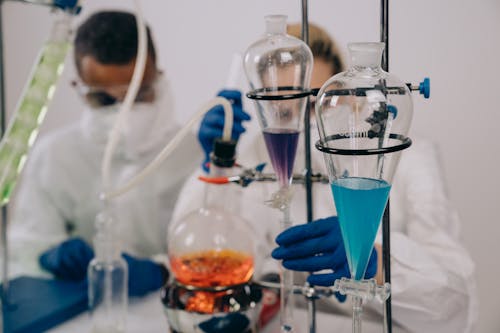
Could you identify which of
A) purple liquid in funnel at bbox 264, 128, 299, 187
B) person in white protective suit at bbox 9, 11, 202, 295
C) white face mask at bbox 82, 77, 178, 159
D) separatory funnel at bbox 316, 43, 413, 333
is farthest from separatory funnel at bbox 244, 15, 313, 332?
white face mask at bbox 82, 77, 178, 159

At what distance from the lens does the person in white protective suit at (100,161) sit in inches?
73.5

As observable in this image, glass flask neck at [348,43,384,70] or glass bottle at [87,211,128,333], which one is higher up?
glass flask neck at [348,43,384,70]

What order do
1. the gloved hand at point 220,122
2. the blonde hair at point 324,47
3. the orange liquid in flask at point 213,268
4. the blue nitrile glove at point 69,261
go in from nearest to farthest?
the orange liquid in flask at point 213,268 → the gloved hand at point 220,122 → the blue nitrile glove at point 69,261 → the blonde hair at point 324,47

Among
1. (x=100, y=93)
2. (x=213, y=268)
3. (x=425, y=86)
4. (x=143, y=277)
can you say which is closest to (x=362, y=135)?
(x=425, y=86)

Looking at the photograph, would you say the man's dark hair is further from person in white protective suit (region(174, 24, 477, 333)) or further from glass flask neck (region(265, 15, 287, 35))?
glass flask neck (region(265, 15, 287, 35))

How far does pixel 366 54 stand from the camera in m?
0.63

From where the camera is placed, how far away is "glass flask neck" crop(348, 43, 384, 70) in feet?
2.04

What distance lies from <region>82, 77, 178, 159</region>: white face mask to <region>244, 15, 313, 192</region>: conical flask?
1.24 metres

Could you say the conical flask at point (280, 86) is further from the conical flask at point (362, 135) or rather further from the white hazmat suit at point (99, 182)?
the white hazmat suit at point (99, 182)

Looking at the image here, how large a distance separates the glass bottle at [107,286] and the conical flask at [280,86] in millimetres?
509

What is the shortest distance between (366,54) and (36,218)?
1.69 metres

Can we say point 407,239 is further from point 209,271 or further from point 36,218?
point 36,218

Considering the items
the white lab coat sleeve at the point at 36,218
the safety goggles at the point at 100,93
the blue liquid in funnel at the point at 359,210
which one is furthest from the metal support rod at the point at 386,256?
the white lab coat sleeve at the point at 36,218

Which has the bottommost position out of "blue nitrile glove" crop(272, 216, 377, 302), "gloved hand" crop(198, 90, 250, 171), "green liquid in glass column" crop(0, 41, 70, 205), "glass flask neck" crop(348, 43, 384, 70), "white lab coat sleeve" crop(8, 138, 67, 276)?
"white lab coat sleeve" crop(8, 138, 67, 276)
